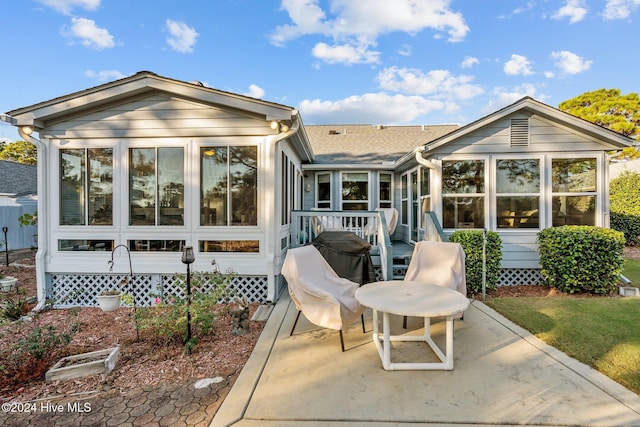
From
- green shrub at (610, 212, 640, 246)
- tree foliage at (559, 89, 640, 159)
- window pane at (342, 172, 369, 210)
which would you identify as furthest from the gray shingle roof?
tree foliage at (559, 89, 640, 159)

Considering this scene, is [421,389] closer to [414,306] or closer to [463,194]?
[414,306]

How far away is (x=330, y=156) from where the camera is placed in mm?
9938

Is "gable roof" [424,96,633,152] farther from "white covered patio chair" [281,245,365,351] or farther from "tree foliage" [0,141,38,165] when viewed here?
"tree foliage" [0,141,38,165]

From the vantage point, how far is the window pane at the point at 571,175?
6.16 meters

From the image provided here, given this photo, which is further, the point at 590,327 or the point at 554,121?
the point at 554,121

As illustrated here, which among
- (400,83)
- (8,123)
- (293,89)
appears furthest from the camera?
(400,83)

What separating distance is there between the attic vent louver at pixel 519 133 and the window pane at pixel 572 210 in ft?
4.28

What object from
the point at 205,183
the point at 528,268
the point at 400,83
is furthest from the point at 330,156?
the point at 400,83

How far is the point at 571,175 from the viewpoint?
20.2ft

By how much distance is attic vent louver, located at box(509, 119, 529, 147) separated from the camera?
6148 millimetres

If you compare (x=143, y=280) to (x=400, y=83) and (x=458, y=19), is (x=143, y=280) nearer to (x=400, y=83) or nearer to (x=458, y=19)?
(x=458, y=19)

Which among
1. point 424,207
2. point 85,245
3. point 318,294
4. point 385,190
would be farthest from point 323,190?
point 318,294

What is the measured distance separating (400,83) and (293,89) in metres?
6.79

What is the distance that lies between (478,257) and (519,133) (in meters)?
2.78
